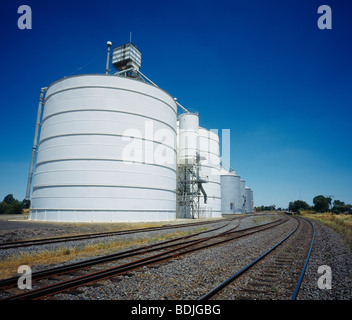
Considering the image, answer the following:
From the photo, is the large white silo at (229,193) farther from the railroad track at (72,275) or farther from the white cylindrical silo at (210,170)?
the railroad track at (72,275)

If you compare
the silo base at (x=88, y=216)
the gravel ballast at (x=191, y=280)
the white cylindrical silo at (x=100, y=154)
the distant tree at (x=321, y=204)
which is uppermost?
the white cylindrical silo at (x=100, y=154)

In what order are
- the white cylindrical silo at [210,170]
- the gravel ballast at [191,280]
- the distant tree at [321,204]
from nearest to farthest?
the gravel ballast at [191,280]
the white cylindrical silo at [210,170]
the distant tree at [321,204]

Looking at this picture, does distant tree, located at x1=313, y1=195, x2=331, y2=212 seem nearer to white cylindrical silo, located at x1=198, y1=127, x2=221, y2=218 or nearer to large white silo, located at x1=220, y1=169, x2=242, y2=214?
large white silo, located at x1=220, y1=169, x2=242, y2=214

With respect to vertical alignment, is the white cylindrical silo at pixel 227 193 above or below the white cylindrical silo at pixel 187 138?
below

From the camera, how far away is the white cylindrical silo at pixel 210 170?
38.5 metres

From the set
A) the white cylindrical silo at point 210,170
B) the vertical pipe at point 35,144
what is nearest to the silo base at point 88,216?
the vertical pipe at point 35,144

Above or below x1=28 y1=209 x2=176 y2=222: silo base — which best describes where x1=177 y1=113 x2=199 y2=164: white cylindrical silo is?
above

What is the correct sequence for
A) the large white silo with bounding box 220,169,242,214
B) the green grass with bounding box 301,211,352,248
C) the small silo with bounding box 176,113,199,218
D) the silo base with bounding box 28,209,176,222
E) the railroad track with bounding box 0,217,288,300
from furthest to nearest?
1. the large white silo with bounding box 220,169,242,214
2. the small silo with bounding box 176,113,199,218
3. the silo base with bounding box 28,209,176,222
4. the green grass with bounding box 301,211,352,248
5. the railroad track with bounding box 0,217,288,300

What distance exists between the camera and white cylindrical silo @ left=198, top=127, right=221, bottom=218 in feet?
126

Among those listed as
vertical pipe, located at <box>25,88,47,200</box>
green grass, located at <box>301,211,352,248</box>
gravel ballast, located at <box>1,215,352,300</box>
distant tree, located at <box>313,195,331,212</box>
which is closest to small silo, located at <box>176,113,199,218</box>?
green grass, located at <box>301,211,352,248</box>

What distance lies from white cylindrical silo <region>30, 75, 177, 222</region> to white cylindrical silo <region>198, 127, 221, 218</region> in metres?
12.4

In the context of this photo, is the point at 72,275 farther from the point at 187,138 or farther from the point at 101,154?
the point at 187,138

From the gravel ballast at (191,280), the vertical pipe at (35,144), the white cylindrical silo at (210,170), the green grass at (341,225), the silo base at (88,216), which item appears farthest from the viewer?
the white cylindrical silo at (210,170)

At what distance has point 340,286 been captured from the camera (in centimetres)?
525
